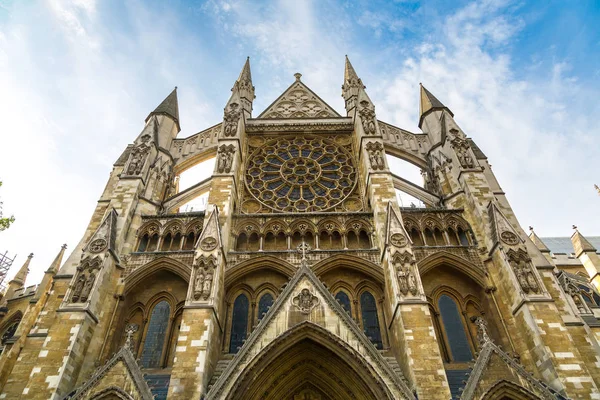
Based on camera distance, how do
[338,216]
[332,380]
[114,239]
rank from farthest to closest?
1. [338,216]
2. [114,239]
3. [332,380]

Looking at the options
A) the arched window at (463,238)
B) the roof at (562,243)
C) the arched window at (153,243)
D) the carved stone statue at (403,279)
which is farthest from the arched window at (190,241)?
the roof at (562,243)

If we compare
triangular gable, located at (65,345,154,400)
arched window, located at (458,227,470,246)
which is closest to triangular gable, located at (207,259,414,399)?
triangular gable, located at (65,345,154,400)

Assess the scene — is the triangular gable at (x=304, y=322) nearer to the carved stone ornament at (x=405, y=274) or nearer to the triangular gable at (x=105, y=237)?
the carved stone ornament at (x=405, y=274)

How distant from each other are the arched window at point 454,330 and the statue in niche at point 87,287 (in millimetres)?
11154

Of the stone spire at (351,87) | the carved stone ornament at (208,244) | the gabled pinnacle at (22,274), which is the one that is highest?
the stone spire at (351,87)

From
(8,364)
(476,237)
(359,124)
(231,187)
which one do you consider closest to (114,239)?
(231,187)

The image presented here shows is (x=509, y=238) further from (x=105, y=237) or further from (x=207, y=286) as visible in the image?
(x=105, y=237)

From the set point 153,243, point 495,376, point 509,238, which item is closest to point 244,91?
point 153,243

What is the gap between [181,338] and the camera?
1075 centimetres

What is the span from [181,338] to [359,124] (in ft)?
38.0

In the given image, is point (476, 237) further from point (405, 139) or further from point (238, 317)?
point (238, 317)

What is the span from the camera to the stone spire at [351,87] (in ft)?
66.8

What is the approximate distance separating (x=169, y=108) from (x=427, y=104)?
12846 mm

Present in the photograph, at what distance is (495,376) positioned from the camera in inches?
395
